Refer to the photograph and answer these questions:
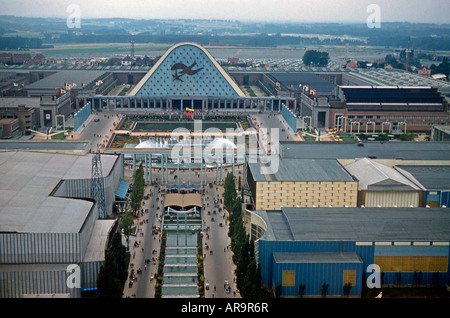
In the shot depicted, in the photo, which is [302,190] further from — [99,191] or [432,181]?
[99,191]

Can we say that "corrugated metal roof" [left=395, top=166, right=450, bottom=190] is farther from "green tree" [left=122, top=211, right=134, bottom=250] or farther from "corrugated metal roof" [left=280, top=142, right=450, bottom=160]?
"green tree" [left=122, top=211, right=134, bottom=250]

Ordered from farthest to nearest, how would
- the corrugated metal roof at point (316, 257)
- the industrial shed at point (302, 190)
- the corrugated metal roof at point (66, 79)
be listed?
the corrugated metal roof at point (66, 79), the industrial shed at point (302, 190), the corrugated metal roof at point (316, 257)

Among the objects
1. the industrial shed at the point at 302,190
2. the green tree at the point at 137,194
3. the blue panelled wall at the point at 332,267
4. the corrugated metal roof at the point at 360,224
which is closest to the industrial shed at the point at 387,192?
the industrial shed at the point at 302,190

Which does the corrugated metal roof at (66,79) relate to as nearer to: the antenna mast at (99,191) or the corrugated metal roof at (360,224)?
the antenna mast at (99,191)

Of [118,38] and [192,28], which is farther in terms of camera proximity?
[192,28]

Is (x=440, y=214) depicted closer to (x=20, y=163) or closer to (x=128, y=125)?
(x=20, y=163)
